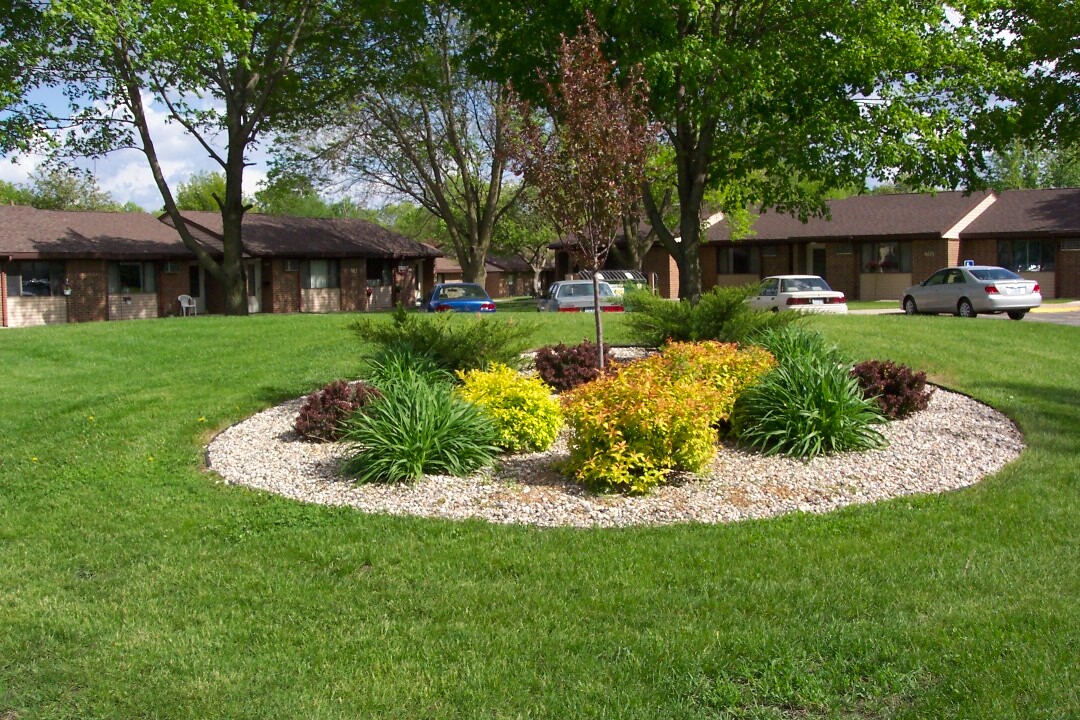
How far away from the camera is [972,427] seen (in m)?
9.36

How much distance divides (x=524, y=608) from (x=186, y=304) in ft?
108

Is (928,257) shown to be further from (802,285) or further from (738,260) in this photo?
(802,285)

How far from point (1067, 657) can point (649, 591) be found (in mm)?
1948

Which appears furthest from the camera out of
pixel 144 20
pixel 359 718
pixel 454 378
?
pixel 144 20

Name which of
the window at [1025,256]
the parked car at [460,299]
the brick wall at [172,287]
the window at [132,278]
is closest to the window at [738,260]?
the window at [1025,256]

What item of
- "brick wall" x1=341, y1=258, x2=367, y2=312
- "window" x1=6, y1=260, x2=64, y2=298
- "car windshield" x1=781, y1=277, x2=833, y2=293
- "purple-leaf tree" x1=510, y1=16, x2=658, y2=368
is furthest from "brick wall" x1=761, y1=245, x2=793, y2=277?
"purple-leaf tree" x1=510, y1=16, x2=658, y2=368

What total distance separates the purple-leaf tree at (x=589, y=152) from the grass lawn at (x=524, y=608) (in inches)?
167

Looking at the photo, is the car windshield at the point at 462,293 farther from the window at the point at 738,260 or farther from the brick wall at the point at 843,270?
the brick wall at the point at 843,270

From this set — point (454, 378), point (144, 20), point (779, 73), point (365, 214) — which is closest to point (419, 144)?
point (144, 20)

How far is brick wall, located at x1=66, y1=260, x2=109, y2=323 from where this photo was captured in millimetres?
34375

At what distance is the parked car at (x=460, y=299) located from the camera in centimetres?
2500

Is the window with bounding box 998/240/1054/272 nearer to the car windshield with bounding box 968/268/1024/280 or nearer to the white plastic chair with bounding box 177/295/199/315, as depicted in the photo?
the car windshield with bounding box 968/268/1024/280

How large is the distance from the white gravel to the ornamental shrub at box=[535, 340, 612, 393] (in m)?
2.16

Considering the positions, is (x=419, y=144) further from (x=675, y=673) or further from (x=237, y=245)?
(x=675, y=673)
